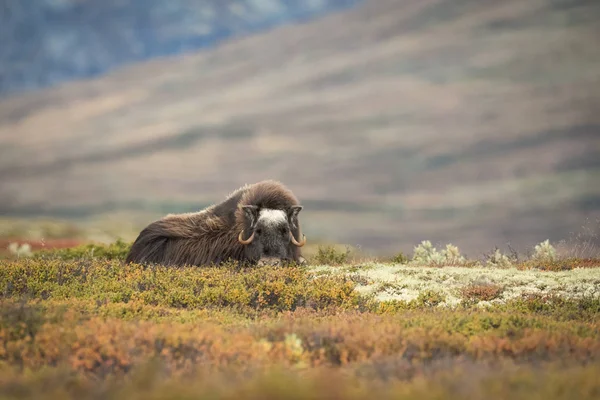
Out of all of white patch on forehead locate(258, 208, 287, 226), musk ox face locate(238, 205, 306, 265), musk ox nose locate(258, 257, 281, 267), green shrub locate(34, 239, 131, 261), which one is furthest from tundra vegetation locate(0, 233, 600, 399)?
green shrub locate(34, 239, 131, 261)

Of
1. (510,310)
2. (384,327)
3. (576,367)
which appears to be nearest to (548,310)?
(510,310)

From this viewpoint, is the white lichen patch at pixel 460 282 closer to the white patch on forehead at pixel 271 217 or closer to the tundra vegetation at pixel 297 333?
the tundra vegetation at pixel 297 333

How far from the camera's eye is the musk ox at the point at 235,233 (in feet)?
55.8

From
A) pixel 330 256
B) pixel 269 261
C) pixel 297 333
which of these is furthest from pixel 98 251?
pixel 297 333

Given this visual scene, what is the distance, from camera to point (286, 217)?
1739 cm

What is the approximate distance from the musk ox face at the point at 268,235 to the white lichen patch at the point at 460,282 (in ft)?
6.43

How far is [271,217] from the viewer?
1709 centimetres

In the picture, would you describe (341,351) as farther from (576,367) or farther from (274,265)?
(274,265)

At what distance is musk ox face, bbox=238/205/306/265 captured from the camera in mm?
16812

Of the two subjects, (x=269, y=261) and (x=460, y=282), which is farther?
(x=269, y=261)

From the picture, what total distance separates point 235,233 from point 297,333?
32.3 ft

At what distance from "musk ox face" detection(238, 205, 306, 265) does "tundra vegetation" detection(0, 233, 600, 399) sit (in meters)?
1.82

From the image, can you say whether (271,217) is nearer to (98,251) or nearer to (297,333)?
(98,251)

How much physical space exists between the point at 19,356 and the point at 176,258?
10.8m
